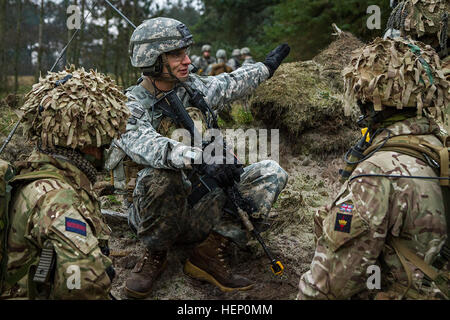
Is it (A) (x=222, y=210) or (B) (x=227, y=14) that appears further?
(B) (x=227, y=14)

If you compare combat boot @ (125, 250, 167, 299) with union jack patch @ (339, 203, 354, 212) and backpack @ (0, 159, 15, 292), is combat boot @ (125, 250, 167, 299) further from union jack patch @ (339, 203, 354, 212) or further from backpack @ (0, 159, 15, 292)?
union jack patch @ (339, 203, 354, 212)

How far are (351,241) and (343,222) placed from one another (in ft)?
0.37

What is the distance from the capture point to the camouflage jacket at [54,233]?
2453mm

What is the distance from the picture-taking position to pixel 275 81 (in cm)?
718

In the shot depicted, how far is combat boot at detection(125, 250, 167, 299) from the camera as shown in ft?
12.7

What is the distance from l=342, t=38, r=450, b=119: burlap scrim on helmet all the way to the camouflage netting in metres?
3.79

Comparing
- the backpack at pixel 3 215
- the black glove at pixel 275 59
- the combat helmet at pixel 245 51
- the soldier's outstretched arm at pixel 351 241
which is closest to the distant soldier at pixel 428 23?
the black glove at pixel 275 59

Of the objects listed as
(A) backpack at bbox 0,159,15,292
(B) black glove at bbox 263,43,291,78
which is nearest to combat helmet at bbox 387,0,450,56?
(B) black glove at bbox 263,43,291,78

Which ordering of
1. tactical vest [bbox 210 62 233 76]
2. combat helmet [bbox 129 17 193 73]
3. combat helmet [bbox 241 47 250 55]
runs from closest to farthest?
combat helmet [bbox 129 17 193 73] → tactical vest [bbox 210 62 233 76] → combat helmet [bbox 241 47 250 55]

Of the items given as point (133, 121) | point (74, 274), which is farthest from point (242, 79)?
point (74, 274)

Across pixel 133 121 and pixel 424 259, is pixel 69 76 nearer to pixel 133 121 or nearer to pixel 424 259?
pixel 133 121

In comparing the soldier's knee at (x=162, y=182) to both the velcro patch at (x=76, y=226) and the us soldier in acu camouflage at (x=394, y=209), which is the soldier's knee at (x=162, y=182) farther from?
the us soldier in acu camouflage at (x=394, y=209)

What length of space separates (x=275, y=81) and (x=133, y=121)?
371 centimetres

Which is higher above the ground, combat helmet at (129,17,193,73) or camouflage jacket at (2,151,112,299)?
combat helmet at (129,17,193,73)
